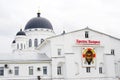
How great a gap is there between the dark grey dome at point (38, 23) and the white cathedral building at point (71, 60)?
1634cm

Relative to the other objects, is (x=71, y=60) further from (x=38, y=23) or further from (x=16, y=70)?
(x=38, y=23)

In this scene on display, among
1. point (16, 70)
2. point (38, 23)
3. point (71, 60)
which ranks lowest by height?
point (16, 70)

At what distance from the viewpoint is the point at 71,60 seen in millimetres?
43469

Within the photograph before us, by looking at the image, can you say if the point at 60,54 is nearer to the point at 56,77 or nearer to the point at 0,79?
the point at 56,77

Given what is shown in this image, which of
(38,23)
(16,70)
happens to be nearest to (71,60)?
(16,70)

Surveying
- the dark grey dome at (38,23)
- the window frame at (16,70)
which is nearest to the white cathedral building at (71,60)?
the window frame at (16,70)

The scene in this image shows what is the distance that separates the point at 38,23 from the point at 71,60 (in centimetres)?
2196

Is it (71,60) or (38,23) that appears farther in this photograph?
(38,23)

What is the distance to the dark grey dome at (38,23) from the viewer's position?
2497 inches

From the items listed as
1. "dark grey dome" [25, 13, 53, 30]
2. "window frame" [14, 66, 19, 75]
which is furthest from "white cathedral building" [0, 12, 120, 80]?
"dark grey dome" [25, 13, 53, 30]

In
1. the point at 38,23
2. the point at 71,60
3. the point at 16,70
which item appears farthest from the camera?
the point at 38,23

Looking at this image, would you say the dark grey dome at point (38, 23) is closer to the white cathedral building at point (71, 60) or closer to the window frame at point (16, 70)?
the white cathedral building at point (71, 60)

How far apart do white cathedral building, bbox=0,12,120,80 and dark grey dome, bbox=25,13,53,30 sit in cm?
1634

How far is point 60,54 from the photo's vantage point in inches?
1763
